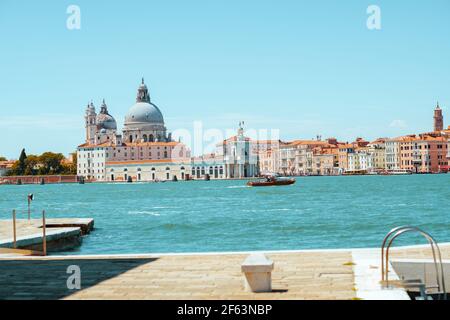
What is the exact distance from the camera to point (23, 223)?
1439 cm

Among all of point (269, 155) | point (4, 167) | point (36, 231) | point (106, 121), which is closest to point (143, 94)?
point (106, 121)

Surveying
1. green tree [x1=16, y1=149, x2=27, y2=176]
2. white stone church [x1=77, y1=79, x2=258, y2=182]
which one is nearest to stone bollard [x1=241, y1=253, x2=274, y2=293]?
white stone church [x1=77, y1=79, x2=258, y2=182]

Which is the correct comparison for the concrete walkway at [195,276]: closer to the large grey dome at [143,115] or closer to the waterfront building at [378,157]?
the large grey dome at [143,115]

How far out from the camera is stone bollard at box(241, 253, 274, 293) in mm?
4594

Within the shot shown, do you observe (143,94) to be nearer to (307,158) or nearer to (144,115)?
(144,115)

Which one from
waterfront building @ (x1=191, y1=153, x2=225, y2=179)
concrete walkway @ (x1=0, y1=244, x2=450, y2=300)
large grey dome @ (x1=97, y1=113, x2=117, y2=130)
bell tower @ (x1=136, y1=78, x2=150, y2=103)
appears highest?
bell tower @ (x1=136, y1=78, x2=150, y2=103)

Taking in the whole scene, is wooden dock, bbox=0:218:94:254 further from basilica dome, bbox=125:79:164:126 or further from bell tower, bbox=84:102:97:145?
bell tower, bbox=84:102:97:145

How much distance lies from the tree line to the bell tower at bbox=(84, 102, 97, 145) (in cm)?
495

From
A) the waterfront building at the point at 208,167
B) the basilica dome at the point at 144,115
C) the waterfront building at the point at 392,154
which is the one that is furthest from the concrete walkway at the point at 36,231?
the waterfront building at the point at 392,154

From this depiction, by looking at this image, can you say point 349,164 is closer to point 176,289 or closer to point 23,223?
point 23,223

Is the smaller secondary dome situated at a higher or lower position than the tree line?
higher

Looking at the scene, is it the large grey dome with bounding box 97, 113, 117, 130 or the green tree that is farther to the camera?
the large grey dome with bounding box 97, 113, 117, 130

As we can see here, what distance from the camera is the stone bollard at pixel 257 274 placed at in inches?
181

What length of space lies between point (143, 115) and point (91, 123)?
44.8 feet
